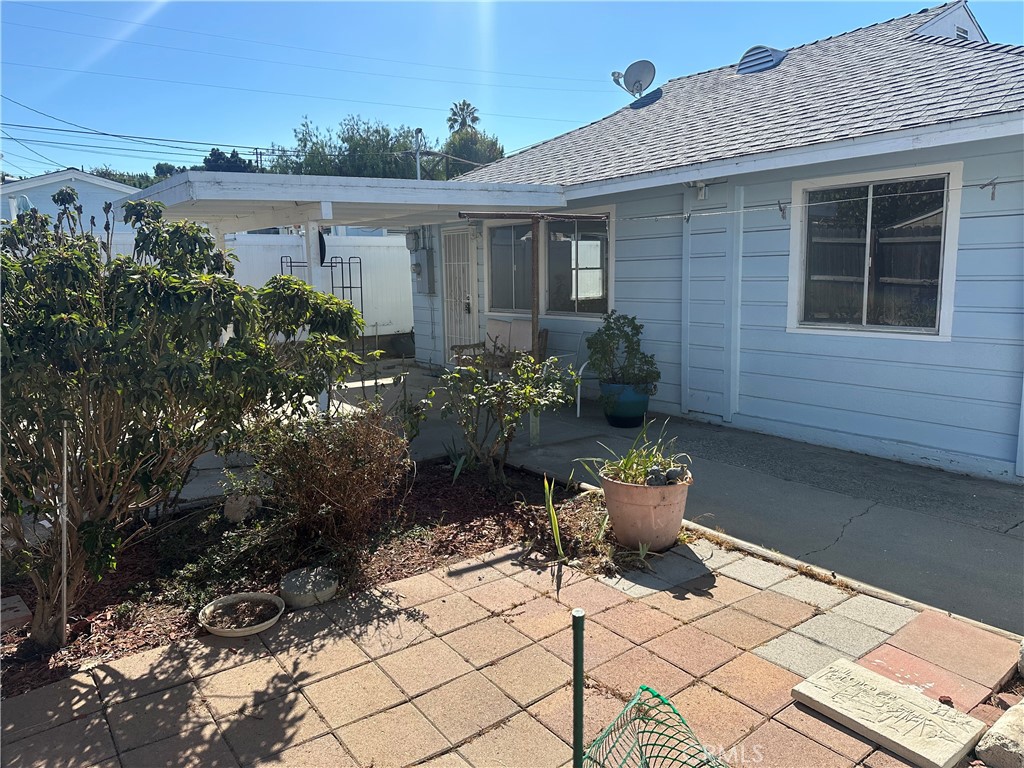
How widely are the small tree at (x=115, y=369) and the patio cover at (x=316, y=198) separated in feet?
7.29

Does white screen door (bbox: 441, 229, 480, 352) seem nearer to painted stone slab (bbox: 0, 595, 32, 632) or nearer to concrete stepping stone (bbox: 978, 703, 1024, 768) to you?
painted stone slab (bbox: 0, 595, 32, 632)

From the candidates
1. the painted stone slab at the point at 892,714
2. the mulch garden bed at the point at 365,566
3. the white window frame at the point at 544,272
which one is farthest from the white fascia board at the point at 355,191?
the painted stone slab at the point at 892,714

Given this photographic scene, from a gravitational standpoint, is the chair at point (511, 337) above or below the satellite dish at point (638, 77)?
below

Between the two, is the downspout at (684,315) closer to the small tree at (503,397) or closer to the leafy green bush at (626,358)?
the leafy green bush at (626,358)

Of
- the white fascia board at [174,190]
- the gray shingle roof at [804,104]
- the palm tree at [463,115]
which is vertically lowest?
the white fascia board at [174,190]

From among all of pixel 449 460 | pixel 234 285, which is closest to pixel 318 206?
pixel 449 460

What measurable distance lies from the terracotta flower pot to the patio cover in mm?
3696

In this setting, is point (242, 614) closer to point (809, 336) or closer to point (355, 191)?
point (355, 191)

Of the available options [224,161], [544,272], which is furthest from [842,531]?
[224,161]

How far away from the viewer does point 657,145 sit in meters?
7.55

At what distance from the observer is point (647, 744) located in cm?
206

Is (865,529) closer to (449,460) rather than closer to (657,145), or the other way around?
(449,460)

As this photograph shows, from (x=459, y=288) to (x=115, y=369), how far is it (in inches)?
319

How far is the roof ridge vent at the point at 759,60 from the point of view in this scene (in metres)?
8.92
